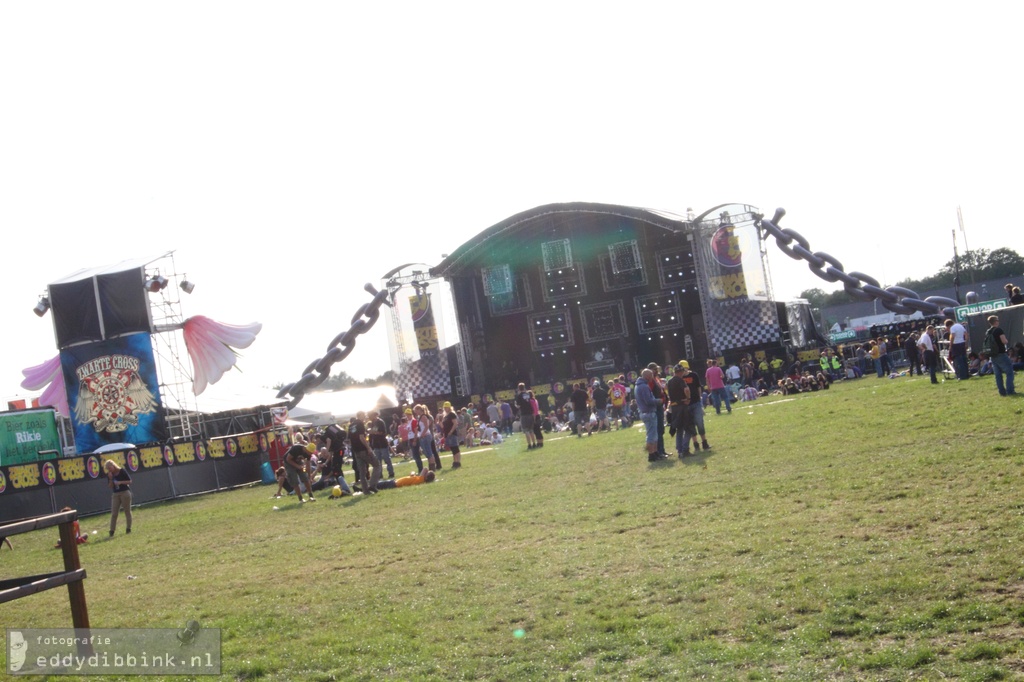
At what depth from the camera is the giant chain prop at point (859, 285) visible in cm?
2375

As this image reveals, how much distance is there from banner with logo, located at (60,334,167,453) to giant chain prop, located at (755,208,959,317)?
721 inches

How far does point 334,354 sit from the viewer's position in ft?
79.6

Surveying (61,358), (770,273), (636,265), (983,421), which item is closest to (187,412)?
(61,358)

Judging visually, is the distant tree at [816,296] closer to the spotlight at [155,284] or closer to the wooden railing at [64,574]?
the spotlight at [155,284]

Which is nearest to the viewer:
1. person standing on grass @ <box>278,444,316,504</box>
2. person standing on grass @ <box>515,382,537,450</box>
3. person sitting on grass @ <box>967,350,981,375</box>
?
person standing on grass @ <box>278,444,316,504</box>

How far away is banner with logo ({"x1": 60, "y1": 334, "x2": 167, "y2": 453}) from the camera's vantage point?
1107 inches

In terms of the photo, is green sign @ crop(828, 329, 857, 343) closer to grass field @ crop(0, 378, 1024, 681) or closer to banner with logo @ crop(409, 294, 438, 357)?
banner with logo @ crop(409, 294, 438, 357)

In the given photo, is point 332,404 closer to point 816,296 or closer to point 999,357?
point 999,357

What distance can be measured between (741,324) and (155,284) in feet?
65.6

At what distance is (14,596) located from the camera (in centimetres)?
579

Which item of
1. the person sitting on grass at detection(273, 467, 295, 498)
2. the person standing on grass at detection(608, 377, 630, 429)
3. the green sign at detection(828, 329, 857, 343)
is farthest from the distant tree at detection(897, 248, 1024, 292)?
the person sitting on grass at detection(273, 467, 295, 498)

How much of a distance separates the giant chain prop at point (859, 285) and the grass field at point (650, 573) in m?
8.61

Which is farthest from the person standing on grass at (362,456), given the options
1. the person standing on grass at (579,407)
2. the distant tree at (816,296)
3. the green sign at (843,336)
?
the distant tree at (816,296)

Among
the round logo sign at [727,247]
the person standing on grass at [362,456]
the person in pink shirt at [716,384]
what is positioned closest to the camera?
the person standing on grass at [362,456]
